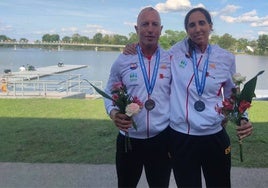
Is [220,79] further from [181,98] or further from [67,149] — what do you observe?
[67,149]

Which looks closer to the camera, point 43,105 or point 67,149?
point 67,149

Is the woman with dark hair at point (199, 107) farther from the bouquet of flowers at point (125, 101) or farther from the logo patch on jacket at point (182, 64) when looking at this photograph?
the bouquet of flowers at point (125, 101)

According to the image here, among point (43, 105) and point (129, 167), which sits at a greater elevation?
point (129, 167)

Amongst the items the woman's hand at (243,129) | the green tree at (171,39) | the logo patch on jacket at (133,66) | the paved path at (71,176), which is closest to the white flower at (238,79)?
the woman's hand at (243,129)

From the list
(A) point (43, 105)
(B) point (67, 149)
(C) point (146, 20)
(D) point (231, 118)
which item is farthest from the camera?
(A) point (43, 105)

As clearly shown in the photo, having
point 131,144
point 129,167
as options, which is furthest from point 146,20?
point 129,167

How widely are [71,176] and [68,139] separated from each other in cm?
209

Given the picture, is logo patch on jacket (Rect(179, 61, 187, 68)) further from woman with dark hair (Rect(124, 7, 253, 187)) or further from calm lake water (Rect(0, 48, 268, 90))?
calm lake water (Rect(0, 48, 268, 90))

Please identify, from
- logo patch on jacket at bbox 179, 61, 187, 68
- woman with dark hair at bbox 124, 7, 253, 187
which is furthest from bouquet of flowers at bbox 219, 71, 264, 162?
logo patch on jacket at bbox 179, 61, 187, 68

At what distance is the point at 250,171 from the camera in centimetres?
512

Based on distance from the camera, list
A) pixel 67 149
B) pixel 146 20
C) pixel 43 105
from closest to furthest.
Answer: pixel 146 20, pixel 67 149, pixel 43 105

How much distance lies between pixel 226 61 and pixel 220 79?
15cm

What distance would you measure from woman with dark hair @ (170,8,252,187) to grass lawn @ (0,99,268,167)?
270 cm

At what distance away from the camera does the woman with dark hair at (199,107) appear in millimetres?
2816
